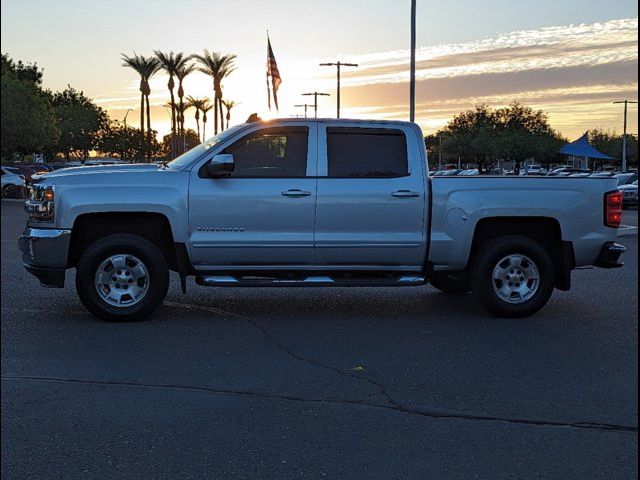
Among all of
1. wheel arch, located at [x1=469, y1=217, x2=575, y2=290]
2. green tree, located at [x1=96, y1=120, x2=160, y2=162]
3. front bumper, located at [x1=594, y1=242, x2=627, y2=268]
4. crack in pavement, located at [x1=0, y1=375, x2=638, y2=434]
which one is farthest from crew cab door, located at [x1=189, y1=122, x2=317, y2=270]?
green tree, located at [x1=96, y1=120, x2=160, y2=162]

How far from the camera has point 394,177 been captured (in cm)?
894

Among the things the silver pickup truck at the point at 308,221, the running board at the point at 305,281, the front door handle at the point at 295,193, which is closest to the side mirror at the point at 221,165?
the silver pickup truck at the point at 308,221

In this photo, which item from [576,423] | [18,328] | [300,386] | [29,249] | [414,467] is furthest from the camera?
[29,249]

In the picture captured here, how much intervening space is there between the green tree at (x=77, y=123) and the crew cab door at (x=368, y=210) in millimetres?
71960

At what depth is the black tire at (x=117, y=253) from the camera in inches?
333

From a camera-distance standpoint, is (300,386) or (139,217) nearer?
(300,386)

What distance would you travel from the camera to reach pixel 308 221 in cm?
874

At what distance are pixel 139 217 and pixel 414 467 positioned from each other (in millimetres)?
5218

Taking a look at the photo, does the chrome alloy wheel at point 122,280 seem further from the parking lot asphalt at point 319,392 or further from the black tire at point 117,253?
the parking lot asphalt at point 319,392

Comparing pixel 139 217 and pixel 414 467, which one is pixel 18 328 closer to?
pixel 139 217

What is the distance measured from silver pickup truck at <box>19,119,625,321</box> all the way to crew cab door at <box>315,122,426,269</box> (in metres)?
0.01

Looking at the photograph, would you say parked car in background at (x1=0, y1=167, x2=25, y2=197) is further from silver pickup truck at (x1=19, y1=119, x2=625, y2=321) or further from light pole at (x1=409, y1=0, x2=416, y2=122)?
silver pickup truck at (x1=19, y1=119, x2=625, y2=321)

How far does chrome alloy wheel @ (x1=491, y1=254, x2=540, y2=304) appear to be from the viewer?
355 inches

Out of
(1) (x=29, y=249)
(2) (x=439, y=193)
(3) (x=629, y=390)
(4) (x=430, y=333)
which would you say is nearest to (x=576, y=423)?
(3) (x=629, y=390)
